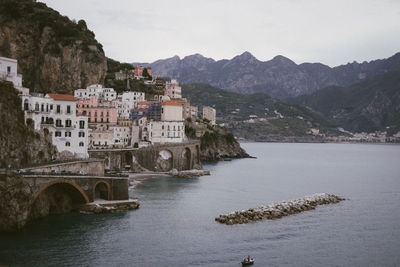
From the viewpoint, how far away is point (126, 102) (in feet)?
409

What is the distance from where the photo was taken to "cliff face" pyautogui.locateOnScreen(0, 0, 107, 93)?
10888 centimetres

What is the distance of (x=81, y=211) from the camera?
53688 millimetres

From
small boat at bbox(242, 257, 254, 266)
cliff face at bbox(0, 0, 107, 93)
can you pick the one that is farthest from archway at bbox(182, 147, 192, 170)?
small boat at bbox(242, 257, 254, 266)

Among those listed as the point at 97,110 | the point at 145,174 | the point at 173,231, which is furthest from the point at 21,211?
the point at 97,110

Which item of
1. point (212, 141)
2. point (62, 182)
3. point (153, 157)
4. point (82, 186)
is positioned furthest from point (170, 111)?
point (62, 182)

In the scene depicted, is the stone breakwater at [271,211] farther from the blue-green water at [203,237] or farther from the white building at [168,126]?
the white building at [168,126]

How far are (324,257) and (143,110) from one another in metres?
82.1

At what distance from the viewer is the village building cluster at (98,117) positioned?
65.9 meters

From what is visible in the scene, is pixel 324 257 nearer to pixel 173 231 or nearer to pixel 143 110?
pixel 173 231

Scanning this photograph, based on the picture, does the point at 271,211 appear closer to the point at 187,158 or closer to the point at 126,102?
the point at 187,158

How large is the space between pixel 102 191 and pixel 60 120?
15593 mm

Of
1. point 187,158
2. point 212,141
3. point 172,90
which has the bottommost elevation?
point 187,158

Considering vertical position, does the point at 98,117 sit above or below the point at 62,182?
above

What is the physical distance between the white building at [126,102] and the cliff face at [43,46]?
10.7m
